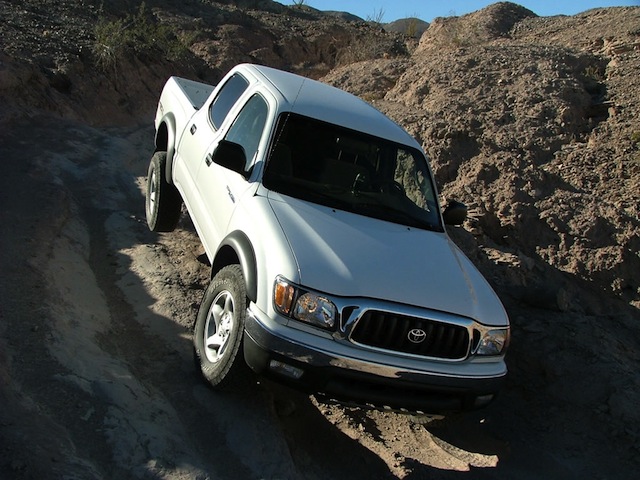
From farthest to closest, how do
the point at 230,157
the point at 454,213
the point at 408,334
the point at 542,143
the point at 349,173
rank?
the point at 542,143, the point at 454,213, the point at 349,173, the point at 230,157, the point at 408,334

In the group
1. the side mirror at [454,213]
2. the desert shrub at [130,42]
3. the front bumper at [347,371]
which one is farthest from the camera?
the desert shrub at [130,42]

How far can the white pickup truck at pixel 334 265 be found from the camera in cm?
373

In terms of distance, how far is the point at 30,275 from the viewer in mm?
5199

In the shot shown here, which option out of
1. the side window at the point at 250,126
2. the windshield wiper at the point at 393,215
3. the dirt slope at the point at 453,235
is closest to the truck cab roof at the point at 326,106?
the side window at the point at 250,126

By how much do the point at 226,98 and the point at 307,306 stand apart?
2.95 m

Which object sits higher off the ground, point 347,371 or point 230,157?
point 230,157

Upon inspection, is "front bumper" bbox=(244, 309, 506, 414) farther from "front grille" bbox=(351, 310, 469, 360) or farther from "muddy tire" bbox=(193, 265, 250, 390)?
"muddy tire" bbox=(193, 265, 250, 390)

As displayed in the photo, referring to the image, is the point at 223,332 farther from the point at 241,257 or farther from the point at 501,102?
the point at 501,102

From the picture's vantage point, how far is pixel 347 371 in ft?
12.1

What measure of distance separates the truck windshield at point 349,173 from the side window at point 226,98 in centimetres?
98

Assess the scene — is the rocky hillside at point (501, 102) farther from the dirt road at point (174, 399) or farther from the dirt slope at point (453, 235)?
the dirt road at point (174, 399)

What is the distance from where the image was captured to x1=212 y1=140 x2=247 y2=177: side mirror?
476 cm

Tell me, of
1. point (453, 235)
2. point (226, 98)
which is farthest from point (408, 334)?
point (453, 235)

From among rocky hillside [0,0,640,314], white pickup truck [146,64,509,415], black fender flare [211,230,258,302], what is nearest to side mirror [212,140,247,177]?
white pickup truck [146,64,509,415]
